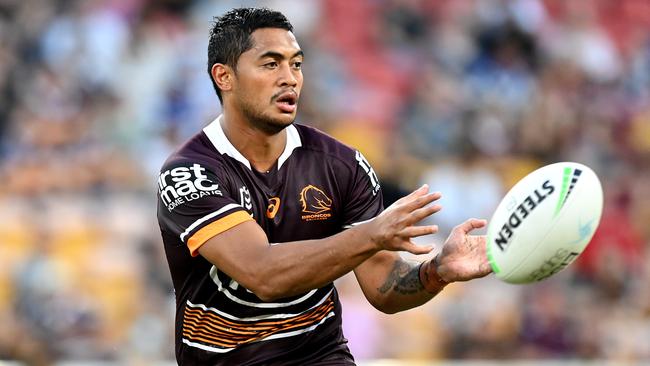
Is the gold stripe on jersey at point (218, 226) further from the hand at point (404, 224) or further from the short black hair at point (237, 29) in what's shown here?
the short black hair at point (237, 29)

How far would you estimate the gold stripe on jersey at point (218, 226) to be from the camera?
188 inches

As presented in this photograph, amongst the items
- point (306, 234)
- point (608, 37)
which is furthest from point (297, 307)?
point (608, 37)

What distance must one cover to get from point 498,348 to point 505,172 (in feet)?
6.63

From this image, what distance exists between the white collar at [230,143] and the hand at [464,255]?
2.90 feet

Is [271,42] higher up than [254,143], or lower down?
higher up

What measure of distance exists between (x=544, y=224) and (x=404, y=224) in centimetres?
63

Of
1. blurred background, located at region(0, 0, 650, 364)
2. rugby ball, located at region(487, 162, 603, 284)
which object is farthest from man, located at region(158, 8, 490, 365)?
blurred background, located at region(0, 0, 650, 364)

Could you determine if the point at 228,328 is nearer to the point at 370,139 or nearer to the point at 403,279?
the point at 403,279

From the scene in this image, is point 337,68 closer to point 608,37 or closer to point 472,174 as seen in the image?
point 472,174

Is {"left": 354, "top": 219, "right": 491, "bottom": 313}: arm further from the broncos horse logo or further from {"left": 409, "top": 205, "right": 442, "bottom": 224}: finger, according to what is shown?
{"left": 409, "top": 205, "right": 442, "bottom": 224}: finger

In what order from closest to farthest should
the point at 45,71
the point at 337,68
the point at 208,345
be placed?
the point at 208,345 → the point at 45,71 → the point at 337,68

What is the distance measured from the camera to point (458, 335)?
9.69 m

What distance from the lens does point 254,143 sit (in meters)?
5.29

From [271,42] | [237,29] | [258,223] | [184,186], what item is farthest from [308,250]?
[237,29]
